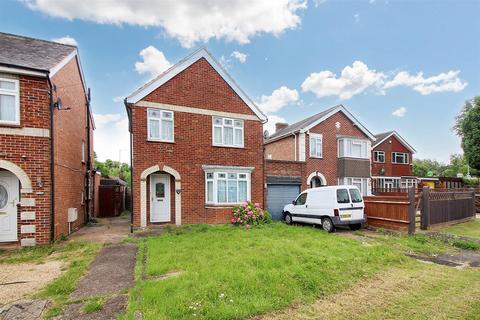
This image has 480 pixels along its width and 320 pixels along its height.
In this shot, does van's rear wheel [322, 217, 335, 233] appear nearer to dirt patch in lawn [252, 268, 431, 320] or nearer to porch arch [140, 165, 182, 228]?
dirt patch in lawn [252, 268, 431, 320]

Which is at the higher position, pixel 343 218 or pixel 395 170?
pixel 395 170

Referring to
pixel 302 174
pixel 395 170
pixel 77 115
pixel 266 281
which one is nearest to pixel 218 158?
pixel 302 174

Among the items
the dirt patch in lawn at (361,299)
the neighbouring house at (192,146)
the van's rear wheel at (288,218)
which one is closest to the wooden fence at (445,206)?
the van's rear wheel at (288,218)

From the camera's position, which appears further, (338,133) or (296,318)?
(338,133)

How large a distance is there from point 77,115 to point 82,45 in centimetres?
359

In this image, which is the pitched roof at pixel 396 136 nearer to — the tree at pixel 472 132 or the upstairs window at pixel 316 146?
the tree at pixel 472 132

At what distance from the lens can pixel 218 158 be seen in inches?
506

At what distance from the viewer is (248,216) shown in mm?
12273

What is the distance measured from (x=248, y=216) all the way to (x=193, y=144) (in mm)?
4431

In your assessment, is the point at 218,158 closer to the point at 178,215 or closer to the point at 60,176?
the point at 178,215

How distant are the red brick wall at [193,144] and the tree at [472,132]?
71.0ft

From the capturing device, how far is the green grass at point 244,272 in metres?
4.01

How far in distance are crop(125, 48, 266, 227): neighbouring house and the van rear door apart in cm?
443

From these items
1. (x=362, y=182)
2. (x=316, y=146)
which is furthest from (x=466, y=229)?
(x=316, y=146)
